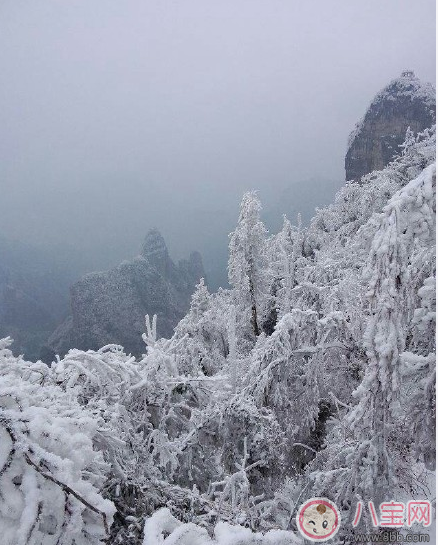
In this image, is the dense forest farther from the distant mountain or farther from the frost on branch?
the distant mountain

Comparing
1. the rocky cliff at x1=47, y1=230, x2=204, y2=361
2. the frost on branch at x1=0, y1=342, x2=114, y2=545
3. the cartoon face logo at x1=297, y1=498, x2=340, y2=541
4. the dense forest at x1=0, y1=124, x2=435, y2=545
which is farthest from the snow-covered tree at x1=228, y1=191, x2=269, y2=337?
the rocky cliff at x1=47, y1=230, x2=204, y2=361

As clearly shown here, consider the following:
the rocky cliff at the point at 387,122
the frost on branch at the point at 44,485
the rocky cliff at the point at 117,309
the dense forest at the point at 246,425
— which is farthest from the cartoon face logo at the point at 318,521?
the rocky cliff at the point at 117,309

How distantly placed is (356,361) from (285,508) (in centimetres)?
247

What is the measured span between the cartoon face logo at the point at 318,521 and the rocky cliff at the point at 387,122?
106 ft

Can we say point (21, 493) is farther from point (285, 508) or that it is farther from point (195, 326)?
point (195, 326)

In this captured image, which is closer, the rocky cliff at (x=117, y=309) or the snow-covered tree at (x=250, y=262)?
the snow-covered tree at (x=250, y=262)

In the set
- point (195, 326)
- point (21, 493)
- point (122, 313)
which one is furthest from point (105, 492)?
point (122, 313)

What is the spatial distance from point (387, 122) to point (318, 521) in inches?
1423

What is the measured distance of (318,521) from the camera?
2.78 meters

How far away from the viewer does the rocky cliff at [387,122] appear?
30.8m

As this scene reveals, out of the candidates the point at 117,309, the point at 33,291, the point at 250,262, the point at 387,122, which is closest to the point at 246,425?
the point at 250,262

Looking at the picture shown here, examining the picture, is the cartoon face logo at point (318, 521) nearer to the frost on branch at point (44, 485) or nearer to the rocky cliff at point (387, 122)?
the frost on branch at point (44, 485)

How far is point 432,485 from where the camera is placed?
14.5 feet

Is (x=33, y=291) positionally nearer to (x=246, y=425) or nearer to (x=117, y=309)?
(x=117, y=309)
